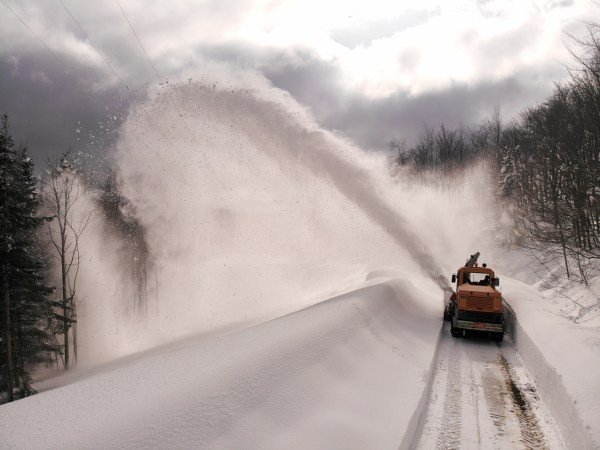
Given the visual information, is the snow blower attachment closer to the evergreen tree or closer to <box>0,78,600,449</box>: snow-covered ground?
<box>0,78,600,449</box>: snow-covered ground

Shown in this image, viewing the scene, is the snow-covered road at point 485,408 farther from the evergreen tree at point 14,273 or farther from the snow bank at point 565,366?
the evergreen tree at point 14,273

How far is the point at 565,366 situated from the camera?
869 cm

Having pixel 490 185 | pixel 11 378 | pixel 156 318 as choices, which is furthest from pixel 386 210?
pixel 490 185

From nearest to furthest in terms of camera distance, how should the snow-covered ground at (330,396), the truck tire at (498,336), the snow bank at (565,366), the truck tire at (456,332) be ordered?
1. the snow-covered ground at (330,396)
2. the snow bank at (565,366)
3. the truck tire at (498,336)
4. the truck tire at (456,332)

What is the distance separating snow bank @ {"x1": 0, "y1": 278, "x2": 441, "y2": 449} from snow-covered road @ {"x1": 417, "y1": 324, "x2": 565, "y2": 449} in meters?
0.46

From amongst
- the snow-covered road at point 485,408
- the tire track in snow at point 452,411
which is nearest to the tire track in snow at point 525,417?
the snow-covered road at point 485,408

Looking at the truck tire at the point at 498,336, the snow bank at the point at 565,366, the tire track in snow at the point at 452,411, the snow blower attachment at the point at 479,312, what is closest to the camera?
the snow bank at the point at 565,366

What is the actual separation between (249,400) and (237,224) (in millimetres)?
30935

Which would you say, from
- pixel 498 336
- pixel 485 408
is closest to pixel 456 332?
pixel 498 336

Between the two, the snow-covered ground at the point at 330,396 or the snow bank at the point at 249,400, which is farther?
the snow-covered ground at the point at 330,396

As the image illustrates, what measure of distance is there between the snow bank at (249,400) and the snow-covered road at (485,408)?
46cm

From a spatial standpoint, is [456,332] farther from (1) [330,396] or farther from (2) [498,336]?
(1) [330,396]

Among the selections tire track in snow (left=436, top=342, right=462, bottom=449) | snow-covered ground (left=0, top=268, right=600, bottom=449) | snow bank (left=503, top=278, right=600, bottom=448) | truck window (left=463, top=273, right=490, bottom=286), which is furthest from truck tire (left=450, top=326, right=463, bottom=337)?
tire track in snow (left=436, top=342, right=462, bottom=449)

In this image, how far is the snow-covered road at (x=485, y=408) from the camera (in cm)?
668
